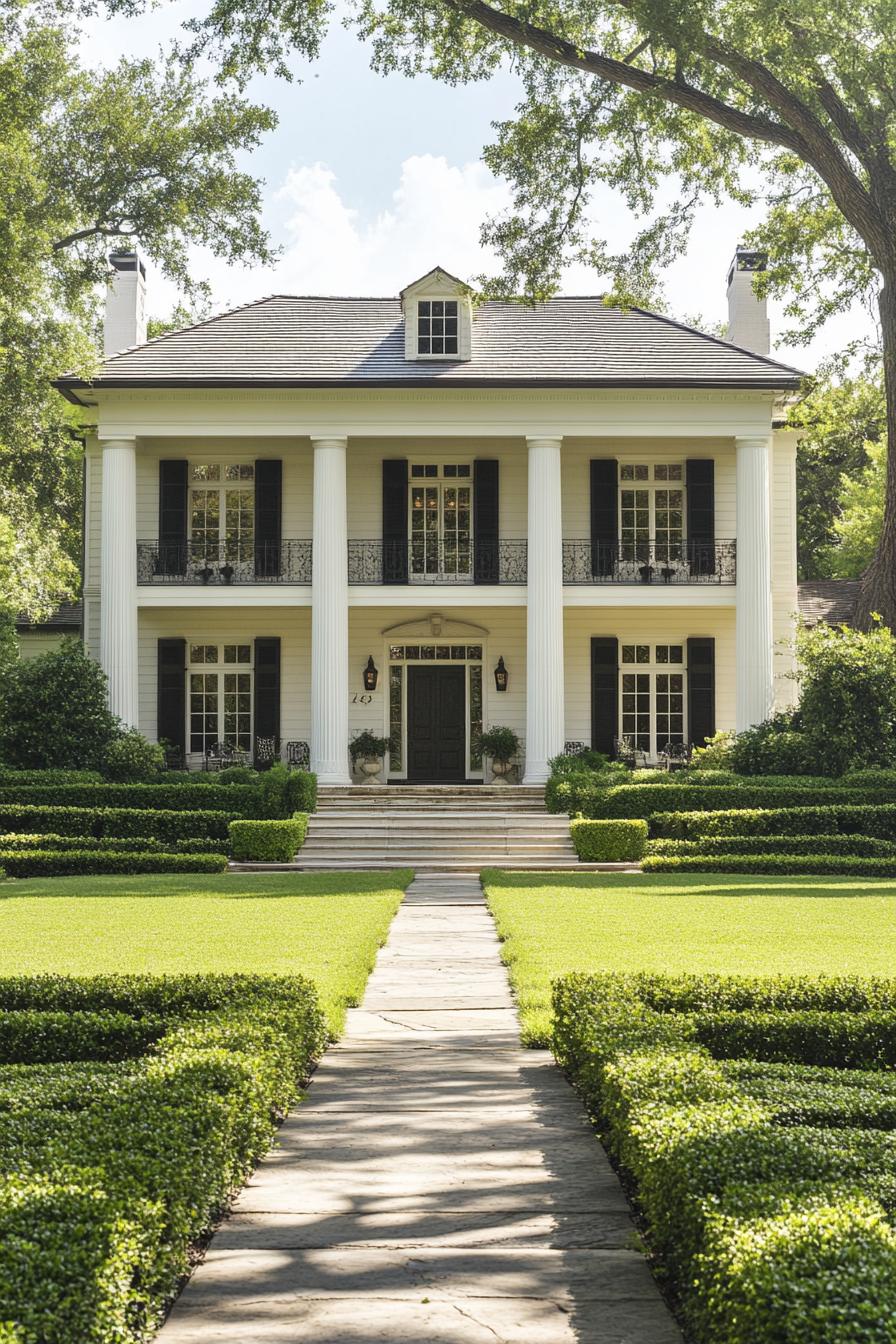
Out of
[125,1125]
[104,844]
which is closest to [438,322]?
[104,844]

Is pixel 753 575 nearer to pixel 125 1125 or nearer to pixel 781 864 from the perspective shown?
pixel 781 864

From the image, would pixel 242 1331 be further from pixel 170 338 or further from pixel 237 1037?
pixel 170 338

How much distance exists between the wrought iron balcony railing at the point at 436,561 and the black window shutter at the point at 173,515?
10.8 feet

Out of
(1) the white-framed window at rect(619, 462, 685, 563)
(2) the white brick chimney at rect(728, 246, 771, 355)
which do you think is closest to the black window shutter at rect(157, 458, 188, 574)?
(1) the white-framed window at rect(619, 462, 685, 563)

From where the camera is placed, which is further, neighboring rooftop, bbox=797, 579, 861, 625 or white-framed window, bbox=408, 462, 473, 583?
neighboring rooftop, bbox=797, 579, 861, 625

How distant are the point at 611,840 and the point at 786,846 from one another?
2.44 metres

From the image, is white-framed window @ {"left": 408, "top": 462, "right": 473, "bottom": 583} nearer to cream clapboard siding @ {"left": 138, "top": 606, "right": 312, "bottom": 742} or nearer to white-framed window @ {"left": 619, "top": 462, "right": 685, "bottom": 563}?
cream clapboard siding @ {"left": 138, "top": 606, "right": 312, "bottom": 742}

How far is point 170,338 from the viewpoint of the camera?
27.5 metres

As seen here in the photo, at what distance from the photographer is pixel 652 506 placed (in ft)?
89.8

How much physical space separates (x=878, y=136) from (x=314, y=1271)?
15.3m

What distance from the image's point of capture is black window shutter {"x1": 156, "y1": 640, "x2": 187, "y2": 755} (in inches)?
1050

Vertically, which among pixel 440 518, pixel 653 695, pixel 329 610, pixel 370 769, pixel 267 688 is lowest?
pixel 370 769

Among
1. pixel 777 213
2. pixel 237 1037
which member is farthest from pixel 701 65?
pixel 237 1037

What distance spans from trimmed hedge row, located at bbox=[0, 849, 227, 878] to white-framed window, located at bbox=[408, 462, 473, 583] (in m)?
10.2
